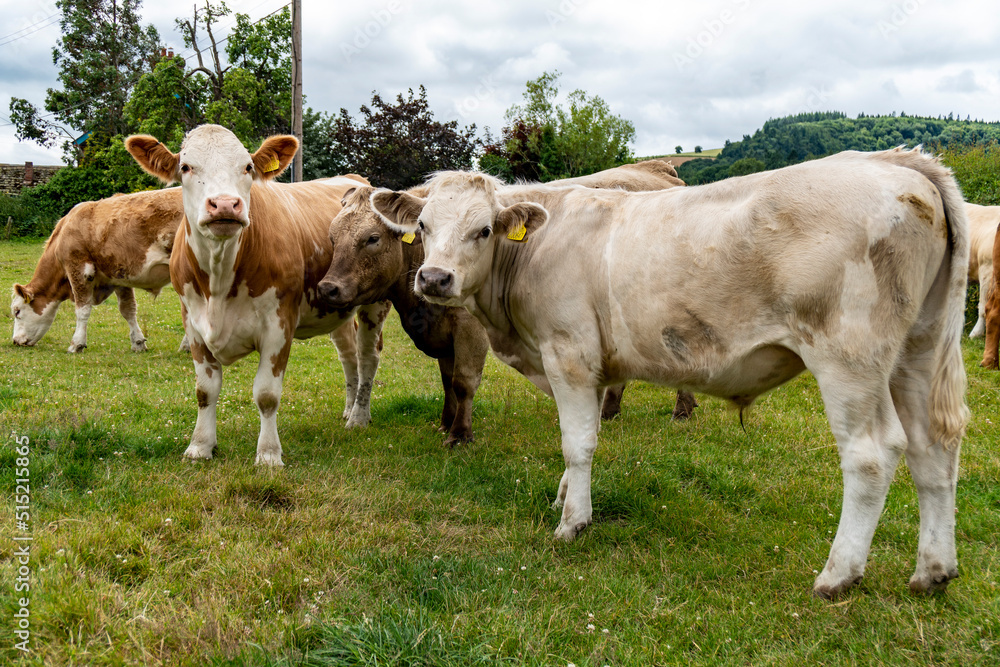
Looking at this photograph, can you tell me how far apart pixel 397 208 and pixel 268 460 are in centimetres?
226

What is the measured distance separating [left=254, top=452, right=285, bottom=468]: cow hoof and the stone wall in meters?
44.5

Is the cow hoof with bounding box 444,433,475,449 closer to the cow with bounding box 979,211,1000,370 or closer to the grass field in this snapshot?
the grass field

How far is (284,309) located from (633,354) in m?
3.00

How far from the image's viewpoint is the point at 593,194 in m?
4.82

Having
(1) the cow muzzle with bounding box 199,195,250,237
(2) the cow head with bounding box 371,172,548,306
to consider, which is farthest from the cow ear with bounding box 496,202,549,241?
(1) the cow muzzle with bounding box 199,195,250,237

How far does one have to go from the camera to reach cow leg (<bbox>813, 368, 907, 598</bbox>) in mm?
3451

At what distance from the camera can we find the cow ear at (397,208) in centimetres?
519

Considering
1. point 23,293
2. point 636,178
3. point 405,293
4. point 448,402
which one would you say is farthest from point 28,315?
point 636,178

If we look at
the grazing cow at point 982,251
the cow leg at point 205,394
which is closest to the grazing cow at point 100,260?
the cow leg at point 205,394

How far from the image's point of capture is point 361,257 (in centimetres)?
602

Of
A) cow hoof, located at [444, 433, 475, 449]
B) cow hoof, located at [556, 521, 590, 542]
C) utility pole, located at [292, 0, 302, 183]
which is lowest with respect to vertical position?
cow hoof, located at [444, 433, 475, 449]

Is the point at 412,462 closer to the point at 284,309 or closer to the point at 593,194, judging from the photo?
the point at 284,309

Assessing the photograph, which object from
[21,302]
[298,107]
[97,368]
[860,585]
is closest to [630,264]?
[860,585]

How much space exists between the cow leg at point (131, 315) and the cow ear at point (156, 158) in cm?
667
